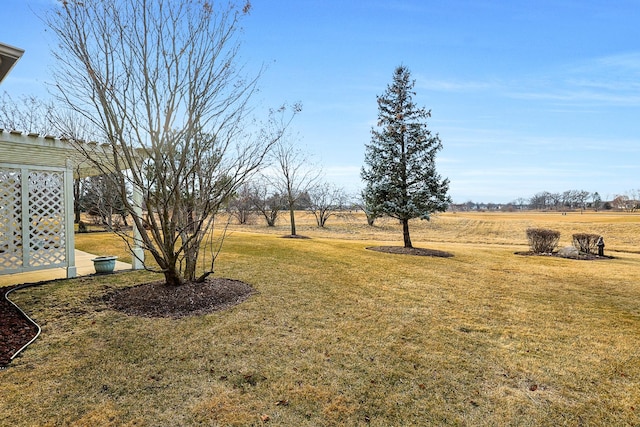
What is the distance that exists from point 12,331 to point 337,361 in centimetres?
404

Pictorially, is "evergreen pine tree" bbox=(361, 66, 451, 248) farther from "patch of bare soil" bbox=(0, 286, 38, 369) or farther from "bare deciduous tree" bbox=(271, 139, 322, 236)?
"patch of bare soil" bbox=(0, 286, 38, 369)

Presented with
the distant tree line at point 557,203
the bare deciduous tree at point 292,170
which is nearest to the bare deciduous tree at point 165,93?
the bare deciduous tree at point 292,170

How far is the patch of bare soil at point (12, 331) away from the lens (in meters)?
3.27

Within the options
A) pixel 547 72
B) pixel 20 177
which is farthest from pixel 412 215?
pixel 20 177

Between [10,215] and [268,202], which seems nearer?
[10,215]

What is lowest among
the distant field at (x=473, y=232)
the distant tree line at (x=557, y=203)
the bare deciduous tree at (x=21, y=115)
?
the distant field at (x=473, y=232)

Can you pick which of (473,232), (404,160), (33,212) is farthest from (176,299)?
(473,232)

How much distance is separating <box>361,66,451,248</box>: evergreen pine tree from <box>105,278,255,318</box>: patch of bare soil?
827 centimetres

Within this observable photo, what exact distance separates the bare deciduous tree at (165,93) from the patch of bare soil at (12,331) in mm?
1702

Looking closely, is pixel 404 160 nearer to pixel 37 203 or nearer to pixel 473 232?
pixel 37 203

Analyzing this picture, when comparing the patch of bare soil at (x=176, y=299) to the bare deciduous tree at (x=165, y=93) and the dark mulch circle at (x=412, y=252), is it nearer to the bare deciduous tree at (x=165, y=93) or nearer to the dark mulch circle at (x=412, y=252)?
the bare deciduous tree at (x=165, y=93)

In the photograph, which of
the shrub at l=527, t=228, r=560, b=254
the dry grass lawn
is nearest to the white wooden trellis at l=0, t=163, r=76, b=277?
the dry grass lawn

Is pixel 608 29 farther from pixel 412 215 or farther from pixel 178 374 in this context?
pixel 178 374

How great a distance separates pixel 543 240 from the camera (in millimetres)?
12297
